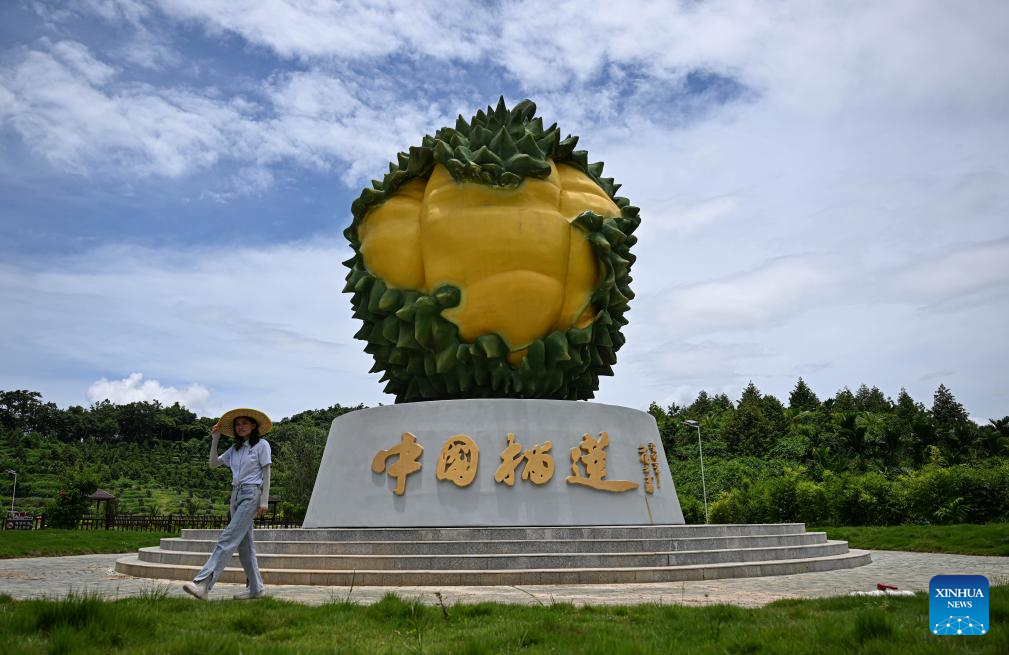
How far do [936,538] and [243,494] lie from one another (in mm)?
17115

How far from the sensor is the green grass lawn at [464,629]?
420 cm

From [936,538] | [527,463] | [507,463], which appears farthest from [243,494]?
[936,538]

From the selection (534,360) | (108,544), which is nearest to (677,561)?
(534,360)

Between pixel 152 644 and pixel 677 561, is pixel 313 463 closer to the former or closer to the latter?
pixel 677 561

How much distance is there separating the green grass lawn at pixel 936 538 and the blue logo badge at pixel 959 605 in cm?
1390

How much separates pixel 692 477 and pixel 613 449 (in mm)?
28282

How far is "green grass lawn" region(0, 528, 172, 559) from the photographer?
15227 mm

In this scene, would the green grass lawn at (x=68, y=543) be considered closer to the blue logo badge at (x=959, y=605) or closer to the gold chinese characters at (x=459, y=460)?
the gold chinese characters at (x=459, y=460)

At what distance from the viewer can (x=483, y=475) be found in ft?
42.3

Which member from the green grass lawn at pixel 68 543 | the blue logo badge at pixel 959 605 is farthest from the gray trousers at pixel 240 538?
the green grass lawn at pixel 68 543

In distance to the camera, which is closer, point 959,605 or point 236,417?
point 959,605

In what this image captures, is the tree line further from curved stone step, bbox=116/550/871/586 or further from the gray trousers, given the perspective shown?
the gray trousers

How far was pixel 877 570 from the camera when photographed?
36.3ft

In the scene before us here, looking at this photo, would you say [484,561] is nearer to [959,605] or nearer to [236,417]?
A: [236,417]
